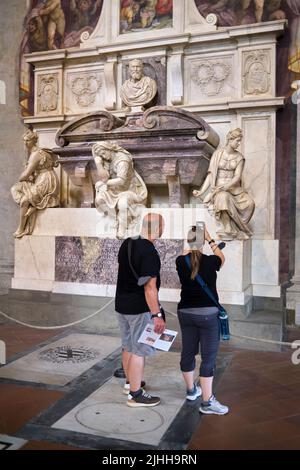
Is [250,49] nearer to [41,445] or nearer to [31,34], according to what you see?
[31,34]

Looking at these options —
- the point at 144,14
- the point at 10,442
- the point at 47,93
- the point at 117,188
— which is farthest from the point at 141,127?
the point at 10,442

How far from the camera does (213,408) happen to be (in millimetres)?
Result: 3400

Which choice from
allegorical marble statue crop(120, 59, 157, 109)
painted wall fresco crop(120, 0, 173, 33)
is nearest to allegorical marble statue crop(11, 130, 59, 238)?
allegorical marble statue crop(120, 59, 157, 109)

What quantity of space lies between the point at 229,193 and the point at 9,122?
5.18 metres

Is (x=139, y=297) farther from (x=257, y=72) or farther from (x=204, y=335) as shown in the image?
(x=257, y=72)

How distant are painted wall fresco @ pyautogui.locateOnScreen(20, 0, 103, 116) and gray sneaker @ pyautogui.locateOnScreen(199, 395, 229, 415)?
289 inches

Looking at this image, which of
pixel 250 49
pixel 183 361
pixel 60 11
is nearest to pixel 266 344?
pixel 183 361

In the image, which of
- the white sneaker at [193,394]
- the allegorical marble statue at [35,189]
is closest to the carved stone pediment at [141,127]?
the allegorical marble statue at [35,189]

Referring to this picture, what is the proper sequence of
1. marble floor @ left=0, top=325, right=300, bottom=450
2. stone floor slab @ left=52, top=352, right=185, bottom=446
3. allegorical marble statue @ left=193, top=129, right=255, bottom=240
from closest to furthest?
1. marble floor @ left=0, top=325, right=300, bottom=450
2. stone floor slab @ left=52, top=352, right=185, bottom=446
3. allegorical marble statue @ left=193, top=129, right=255, bottom=240

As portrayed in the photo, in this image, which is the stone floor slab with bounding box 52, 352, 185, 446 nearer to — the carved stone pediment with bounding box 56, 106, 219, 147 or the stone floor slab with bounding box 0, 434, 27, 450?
the stone floor slab with bounding box 0, 434, 27, 450

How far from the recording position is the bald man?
11.0ft

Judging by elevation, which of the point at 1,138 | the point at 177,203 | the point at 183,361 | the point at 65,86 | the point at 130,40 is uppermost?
the point at 130,40

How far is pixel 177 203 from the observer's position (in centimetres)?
693

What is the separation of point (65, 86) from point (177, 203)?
12.3 ft
